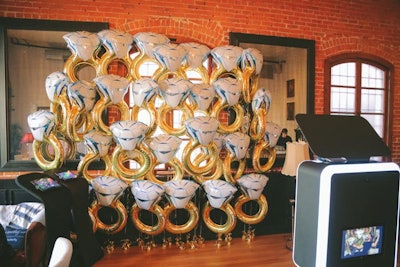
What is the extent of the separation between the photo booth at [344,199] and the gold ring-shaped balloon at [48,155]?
235 cm

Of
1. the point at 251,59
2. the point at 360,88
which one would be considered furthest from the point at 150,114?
the point at 360,88

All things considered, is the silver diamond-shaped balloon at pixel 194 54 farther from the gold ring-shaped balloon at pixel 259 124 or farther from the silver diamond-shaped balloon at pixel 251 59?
the gold ring-shaped balloon at pixel 259 124

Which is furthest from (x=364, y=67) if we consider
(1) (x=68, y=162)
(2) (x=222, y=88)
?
(1) (x=68, y=162)

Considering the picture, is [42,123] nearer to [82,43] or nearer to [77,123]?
[77,123]

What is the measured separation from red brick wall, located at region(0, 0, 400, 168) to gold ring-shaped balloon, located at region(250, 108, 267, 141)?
1.25 meters

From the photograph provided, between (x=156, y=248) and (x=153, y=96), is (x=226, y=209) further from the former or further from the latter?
(x=153, y=96)

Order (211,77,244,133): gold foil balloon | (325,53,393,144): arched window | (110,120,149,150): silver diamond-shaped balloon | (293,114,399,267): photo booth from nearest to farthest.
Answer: (293,114,399,267): photo booth → (110,120,149,150): silver diamond-shaped balloon → (211,77,244,133): gold foil balloon → (325,53,393,144): arched window

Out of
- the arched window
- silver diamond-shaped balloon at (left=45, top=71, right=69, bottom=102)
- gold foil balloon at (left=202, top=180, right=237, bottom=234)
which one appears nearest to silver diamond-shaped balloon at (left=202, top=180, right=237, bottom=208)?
gold foil balloon at (left=202, top=180, right=237, bottom=234)

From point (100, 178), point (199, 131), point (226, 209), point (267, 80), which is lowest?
point (226, 209)

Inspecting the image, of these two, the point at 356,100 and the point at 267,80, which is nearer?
the point at 267,80

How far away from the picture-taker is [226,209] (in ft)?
12.0

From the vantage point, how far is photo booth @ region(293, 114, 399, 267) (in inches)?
83.0

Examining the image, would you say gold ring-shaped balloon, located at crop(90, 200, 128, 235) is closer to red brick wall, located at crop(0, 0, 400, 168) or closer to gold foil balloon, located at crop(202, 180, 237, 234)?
gold foil balloon, located at crop(202, 180, 237, 234)

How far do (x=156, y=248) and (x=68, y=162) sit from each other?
1469mm
